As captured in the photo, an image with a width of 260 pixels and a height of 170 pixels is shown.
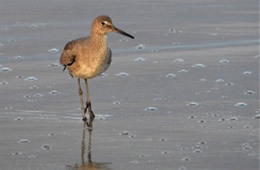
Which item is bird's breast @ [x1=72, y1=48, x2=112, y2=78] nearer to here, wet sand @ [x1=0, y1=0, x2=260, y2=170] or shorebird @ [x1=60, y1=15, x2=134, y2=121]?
shorebird @ [x1=60, y1=15, x2=134, y2=121]

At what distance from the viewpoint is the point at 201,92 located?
9023 mm

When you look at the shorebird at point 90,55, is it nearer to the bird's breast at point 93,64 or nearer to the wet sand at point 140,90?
the bird's breast at point 93,64

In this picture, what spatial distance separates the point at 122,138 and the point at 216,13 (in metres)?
6.40

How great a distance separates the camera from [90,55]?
28.8ft

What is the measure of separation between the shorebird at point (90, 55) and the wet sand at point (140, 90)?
1.06ft

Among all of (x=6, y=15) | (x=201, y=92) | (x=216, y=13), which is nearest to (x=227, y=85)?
(x=201, y=92)

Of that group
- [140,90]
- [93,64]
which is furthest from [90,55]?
[140,90]

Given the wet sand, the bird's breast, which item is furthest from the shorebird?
the wet sand

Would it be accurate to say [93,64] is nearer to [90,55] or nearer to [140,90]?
[90,55]

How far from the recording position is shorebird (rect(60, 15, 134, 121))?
28.7 feet

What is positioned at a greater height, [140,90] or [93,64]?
[93,64]

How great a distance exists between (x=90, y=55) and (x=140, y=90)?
0.75 meters

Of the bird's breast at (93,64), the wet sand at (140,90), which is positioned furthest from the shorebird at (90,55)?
the wet sand at (140,90)

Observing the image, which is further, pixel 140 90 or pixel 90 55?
pixel 140 90
